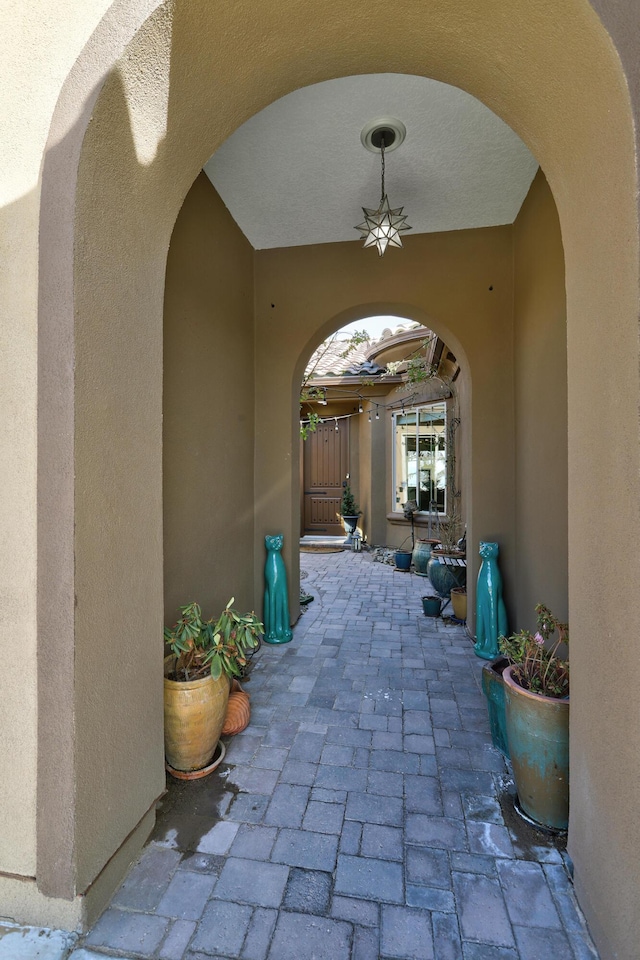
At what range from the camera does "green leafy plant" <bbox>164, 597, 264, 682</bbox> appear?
2.17 m

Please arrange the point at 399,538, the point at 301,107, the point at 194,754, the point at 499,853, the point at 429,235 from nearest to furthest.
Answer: the point at 499,853 < the point at 194,754 < the point at 301,107 < the point at 429,235 < the point at 399,538

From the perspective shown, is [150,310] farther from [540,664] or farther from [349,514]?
[349,514]

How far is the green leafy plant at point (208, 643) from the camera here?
2168 millimetres

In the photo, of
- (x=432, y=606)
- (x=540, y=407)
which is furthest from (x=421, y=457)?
(x=540, y=407)

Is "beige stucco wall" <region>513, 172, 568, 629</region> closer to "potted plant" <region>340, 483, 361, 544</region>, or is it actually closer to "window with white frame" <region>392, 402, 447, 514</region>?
"window with white frame" <region>392, 402, 447, 514</region>

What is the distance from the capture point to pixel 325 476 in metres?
10.1

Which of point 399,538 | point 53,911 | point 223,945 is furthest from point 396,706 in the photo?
point 399,538

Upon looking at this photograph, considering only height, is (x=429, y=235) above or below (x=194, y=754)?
above

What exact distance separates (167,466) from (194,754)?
1507 millimetres

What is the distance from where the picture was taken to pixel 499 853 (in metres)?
1.71

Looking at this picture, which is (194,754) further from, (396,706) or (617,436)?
(617,436)

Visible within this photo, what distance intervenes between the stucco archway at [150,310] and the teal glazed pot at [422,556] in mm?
5054

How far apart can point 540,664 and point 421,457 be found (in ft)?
20.9

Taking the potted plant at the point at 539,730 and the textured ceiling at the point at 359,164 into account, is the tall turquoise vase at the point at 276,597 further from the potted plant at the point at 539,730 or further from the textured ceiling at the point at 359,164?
the textured ceiling at the point at 359,164
